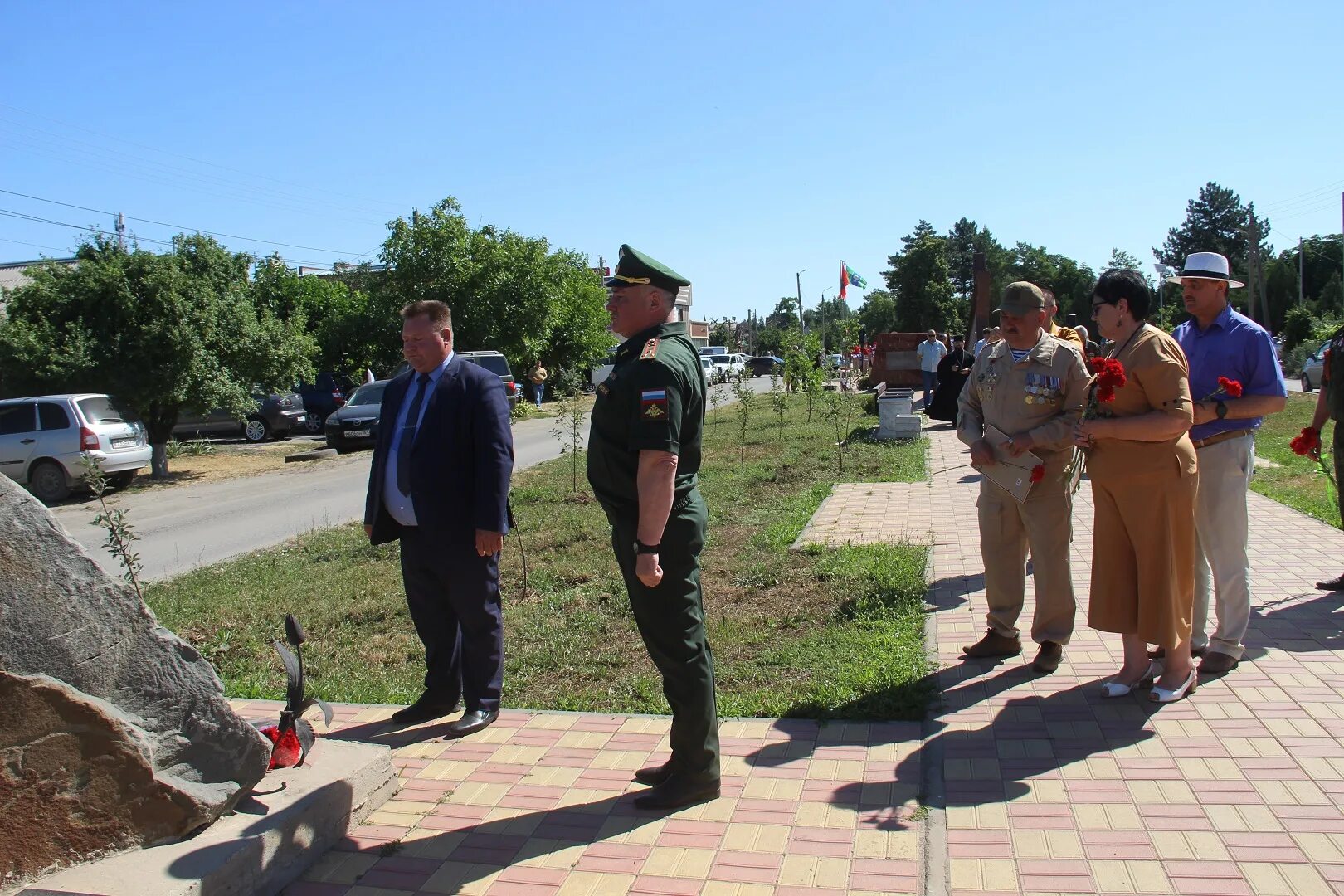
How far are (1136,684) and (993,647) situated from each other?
743mm

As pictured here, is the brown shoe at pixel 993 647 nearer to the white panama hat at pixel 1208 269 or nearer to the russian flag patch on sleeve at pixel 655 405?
the white panama hat at pixel 1208 269

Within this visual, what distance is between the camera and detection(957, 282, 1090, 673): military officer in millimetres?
4750

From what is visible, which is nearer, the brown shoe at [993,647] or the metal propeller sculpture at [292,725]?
the metal propeller sculpture at [292,725]

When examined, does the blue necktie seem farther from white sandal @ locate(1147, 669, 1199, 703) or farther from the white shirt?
the white shirt

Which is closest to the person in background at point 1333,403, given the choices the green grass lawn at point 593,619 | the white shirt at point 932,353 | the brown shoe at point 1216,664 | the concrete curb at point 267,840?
the brown shoe at point 1216,664

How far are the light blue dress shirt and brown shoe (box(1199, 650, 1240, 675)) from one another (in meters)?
3.68

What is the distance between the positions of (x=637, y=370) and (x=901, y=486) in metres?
8.41

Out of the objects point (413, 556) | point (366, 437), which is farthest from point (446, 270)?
point (413, 556)

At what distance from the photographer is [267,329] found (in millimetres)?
18688

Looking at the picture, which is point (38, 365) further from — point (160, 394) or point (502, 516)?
point (502, 516)

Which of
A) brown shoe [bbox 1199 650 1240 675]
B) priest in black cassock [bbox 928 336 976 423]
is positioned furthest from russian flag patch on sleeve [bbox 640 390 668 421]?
priest in black cassock [bbox 928 336 976 423]

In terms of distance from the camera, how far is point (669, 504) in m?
3.38

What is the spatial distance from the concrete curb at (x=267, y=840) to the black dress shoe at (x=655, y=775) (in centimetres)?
96

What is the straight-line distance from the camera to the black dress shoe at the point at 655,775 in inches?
148
